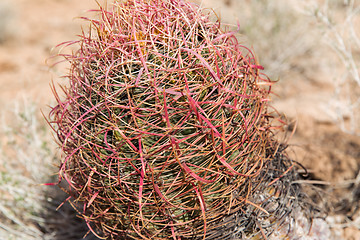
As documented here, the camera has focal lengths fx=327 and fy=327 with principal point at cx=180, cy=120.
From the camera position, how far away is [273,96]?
457 cm

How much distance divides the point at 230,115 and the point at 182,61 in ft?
1.09

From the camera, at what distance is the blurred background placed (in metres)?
2.62

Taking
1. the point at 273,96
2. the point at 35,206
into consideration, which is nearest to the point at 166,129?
the point at 35,206

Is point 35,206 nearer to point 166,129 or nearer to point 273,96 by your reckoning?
point 166,129

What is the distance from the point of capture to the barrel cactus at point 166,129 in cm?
134

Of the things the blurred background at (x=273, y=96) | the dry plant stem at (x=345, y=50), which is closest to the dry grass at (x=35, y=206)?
the blurred background at (x=273, y=96)

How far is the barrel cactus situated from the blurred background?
12.6 inches

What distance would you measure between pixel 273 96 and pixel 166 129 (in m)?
3.55

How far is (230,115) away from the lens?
146 centimetres

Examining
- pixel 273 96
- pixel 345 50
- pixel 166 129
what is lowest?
pixel 273 96

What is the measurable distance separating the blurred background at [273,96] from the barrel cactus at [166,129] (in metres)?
0.32

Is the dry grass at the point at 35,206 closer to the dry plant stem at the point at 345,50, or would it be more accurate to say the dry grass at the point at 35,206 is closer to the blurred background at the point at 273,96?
the blurred background at the point at 273,96

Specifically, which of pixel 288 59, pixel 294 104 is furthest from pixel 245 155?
pixel 288 59

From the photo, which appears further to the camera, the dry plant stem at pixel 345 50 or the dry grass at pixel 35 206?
the dry plant stem at pixel 345 50
